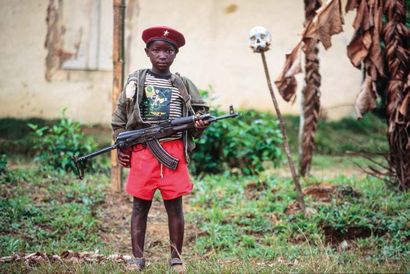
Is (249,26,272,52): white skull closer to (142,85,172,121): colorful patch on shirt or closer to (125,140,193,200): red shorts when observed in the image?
(142,85,172,121): colorful patch on shirt

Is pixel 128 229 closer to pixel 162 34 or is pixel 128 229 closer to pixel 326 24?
pixel 162 34

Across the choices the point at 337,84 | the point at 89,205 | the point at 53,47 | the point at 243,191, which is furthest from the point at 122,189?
the point at 337,84

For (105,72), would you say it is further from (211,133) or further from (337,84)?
(337,84)

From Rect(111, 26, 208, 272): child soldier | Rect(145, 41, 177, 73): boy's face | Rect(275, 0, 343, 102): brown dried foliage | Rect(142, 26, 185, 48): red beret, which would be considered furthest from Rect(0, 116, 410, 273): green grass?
Rect(275, 0, 343, 102): brown dried foliage

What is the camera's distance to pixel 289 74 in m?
6.05

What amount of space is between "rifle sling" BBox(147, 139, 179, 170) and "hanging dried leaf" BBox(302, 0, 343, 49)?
2497 mm

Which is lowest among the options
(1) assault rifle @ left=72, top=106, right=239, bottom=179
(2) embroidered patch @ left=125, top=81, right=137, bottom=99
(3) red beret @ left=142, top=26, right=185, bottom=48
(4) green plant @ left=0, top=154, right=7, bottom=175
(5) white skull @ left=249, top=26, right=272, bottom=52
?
(4) green plant @ left=0, top=154, right=7, bottom=175

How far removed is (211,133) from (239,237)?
102 inches

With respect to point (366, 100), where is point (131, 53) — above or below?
above

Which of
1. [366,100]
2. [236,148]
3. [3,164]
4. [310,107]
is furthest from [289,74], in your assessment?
[3,164]

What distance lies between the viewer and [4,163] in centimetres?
693

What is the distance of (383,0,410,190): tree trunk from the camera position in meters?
6.10

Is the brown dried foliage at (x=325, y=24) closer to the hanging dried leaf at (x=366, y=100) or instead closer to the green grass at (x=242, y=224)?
the hanging dried leaf at (x=366, y=100)

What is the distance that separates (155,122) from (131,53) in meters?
6.13
